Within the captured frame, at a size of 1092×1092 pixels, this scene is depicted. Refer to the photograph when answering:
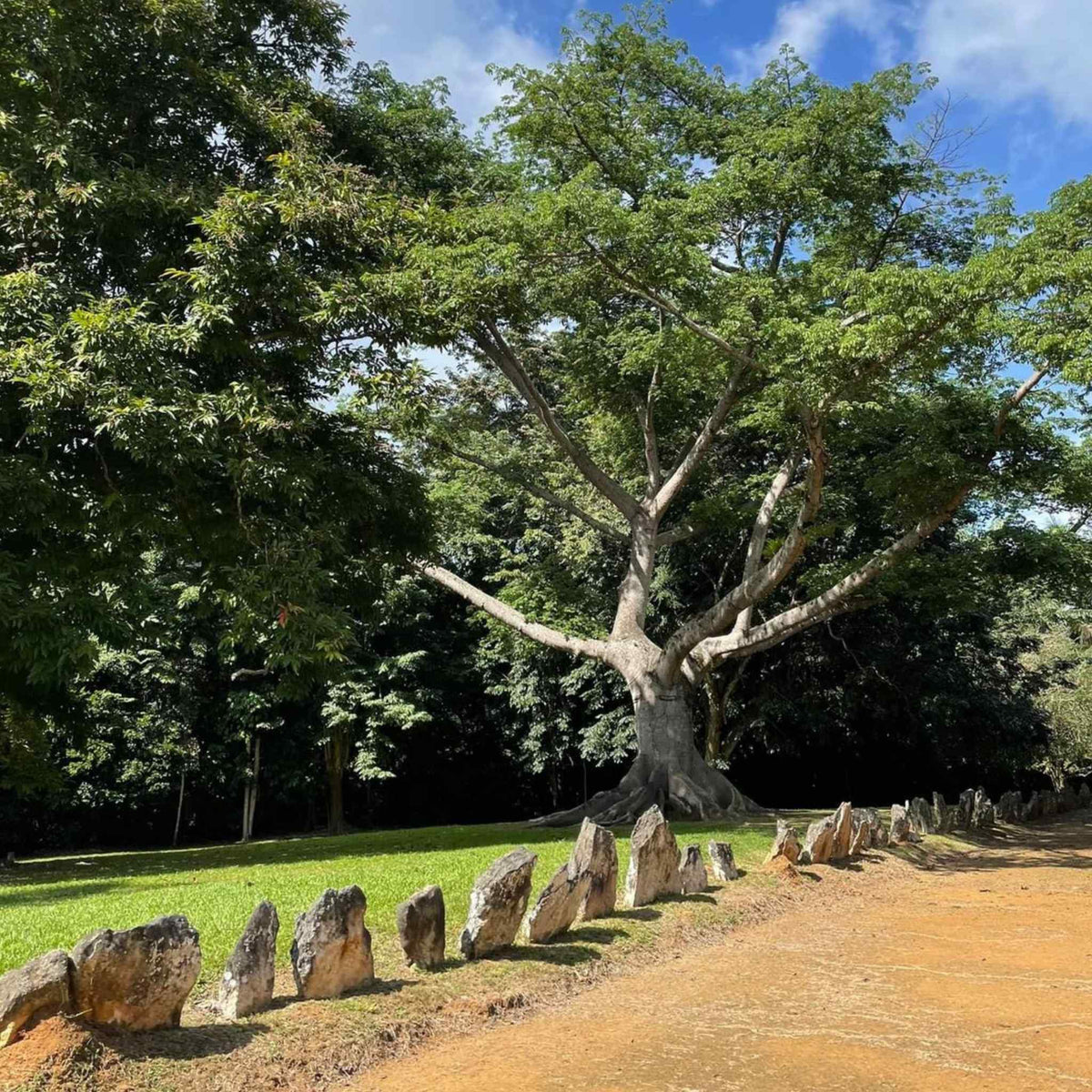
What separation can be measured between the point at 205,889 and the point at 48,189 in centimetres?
729

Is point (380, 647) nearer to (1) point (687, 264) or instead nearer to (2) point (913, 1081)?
(1) point (687, 264)

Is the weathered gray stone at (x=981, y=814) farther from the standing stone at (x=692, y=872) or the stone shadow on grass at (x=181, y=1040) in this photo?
the stone shadow on grass at (x=181, y=1040)

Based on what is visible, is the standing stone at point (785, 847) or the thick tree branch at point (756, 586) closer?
the standing stone at point (785, 847)

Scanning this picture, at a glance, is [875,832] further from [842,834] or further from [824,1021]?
[824,1021]

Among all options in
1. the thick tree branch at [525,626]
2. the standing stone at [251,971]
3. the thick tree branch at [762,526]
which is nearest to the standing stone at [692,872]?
the standing stone at [251,971]

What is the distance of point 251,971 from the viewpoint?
4289mm

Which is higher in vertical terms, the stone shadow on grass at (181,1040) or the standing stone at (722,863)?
the standing stone at (722,863)

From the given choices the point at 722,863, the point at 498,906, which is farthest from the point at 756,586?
the point at 498,906

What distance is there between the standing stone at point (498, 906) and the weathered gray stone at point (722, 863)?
3.19m

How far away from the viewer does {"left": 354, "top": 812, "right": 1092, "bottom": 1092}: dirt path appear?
3908mm

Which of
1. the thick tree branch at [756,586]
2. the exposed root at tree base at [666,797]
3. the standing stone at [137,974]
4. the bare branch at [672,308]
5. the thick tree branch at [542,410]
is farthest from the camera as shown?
the thick tree branch at [542,410]

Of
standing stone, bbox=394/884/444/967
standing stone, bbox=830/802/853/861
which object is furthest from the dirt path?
standing stone, bbox=830/802/853/861

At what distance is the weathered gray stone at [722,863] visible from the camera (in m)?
8.39

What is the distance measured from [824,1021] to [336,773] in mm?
19415
